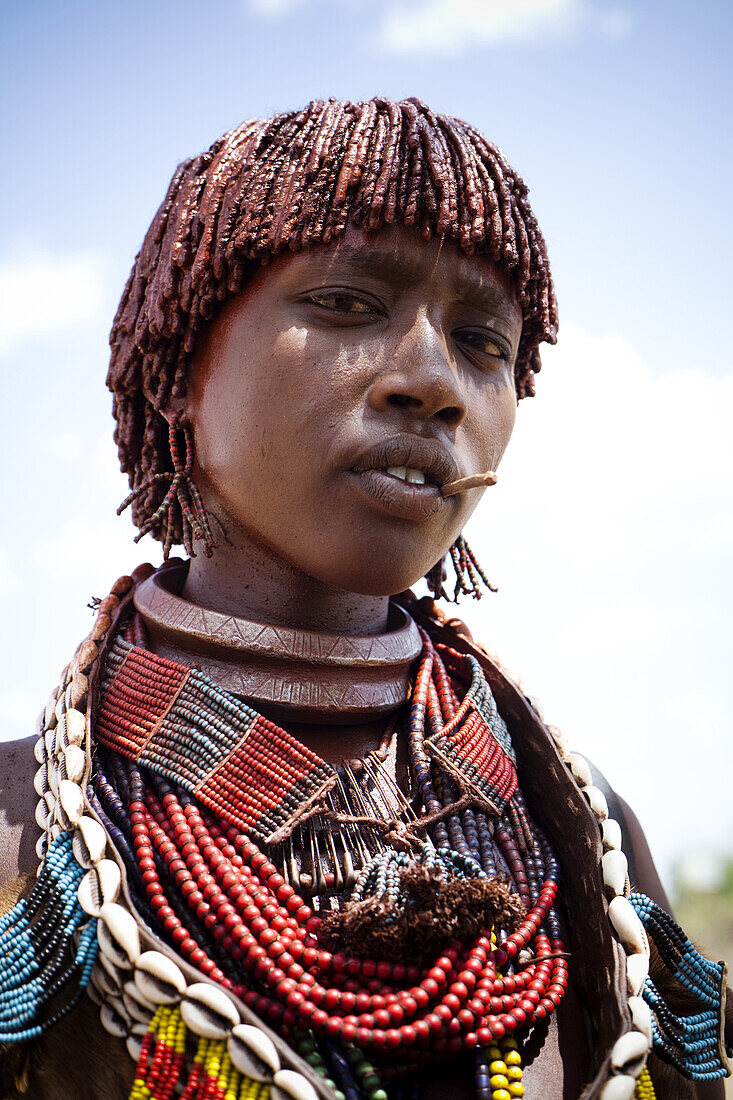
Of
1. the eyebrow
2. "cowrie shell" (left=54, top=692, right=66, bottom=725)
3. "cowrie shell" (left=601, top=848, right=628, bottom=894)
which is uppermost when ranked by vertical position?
the eyebrow

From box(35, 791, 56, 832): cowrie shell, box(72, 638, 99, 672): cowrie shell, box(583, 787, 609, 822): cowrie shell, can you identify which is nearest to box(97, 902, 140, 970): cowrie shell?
box(35, 791, 56, 832): cowrie shell

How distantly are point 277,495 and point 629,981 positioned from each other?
119cm

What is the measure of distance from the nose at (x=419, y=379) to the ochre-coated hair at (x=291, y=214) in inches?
8.9

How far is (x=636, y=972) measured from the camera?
6.86 feet

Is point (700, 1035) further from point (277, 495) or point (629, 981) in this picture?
point (277, 495)

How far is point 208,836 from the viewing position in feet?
6.76

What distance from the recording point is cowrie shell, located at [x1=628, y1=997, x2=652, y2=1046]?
199cm

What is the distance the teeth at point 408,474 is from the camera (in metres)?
2.20

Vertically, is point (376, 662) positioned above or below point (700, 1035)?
above

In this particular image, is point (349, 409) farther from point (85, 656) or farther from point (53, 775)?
point (53, 775)

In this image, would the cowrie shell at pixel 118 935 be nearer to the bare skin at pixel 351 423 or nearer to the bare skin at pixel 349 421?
the bare skin at pixel 351 423

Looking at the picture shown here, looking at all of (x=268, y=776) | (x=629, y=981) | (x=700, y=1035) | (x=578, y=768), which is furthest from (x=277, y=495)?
(x=700, y=1035)

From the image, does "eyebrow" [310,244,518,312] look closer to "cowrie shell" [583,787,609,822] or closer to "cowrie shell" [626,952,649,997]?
"cowrie shell" [583,787,609,822]

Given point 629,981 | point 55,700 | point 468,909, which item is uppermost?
point 55,700
